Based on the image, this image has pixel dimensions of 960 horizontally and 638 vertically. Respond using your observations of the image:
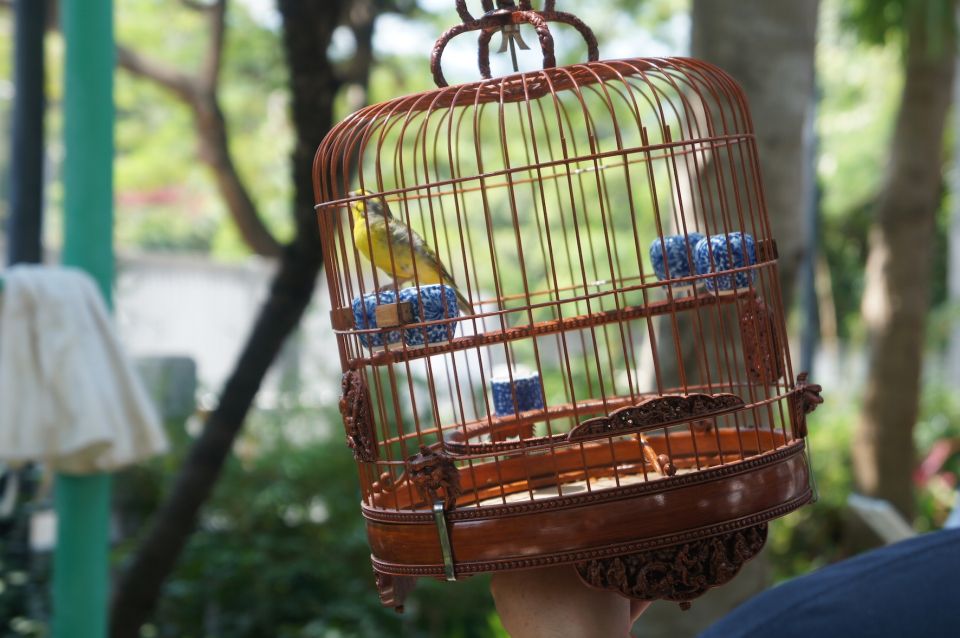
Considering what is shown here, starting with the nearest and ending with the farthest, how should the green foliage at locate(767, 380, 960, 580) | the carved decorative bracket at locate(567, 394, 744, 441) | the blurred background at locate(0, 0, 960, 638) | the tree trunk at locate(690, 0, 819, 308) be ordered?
1. the carved decorative bracket at locate(567, 394, 744, 441)
2. the tree trunk at locate(690, 0, 819, 308)
3. the blurred background at locate(0, 0, 960, 638)
4. the green foliage at locate(767, 380, 960, 580)

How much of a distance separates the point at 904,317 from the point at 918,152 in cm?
98

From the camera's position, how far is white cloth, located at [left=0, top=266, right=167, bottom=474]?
3697 mm

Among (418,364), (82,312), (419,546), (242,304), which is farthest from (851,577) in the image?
(242,304)

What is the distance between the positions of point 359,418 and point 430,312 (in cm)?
25

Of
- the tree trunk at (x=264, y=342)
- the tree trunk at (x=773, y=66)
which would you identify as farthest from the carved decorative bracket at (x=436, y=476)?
the tree trunk at (x=264, y=342)

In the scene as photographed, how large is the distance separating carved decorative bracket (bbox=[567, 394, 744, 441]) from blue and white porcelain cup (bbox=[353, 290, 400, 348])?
45cm

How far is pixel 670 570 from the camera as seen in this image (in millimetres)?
1896

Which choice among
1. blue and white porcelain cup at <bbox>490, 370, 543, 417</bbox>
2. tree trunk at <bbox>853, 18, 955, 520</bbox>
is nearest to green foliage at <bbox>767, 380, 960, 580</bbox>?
tree trunk at <bbox>853, 18, 955, 520</bbox>

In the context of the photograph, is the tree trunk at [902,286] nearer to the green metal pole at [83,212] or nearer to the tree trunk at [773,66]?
the tree trunk at [773,66]

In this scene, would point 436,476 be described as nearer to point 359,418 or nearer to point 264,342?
point 359,418

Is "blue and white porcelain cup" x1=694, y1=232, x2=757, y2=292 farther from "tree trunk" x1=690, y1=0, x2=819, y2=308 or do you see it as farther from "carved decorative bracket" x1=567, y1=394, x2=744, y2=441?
"tree trunk" x1=690, y1=0, x2=819, y2=308

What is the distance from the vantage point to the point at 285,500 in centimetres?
665

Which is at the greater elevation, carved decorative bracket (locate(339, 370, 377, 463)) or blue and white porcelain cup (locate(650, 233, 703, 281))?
blue and white porcelain cup (locate(650, 233, 703, 281))

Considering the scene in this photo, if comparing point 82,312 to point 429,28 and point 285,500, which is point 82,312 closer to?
point 285,500
